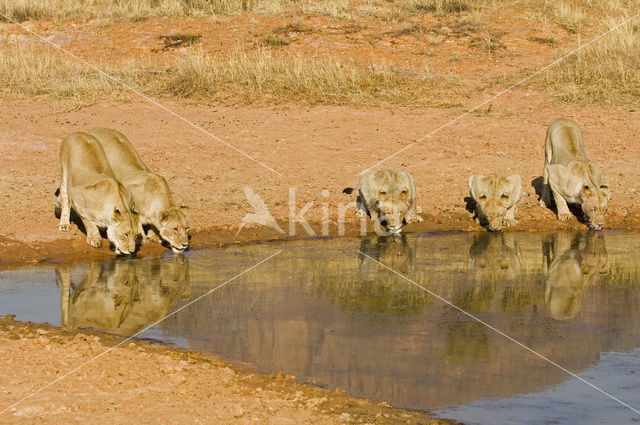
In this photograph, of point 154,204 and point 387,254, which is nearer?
point 387,254

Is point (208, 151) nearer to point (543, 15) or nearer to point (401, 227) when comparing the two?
point (401, 227)

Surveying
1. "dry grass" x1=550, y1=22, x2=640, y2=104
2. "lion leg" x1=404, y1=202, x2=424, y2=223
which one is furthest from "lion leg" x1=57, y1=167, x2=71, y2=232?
"dry grass" x1=550, y1=22, x2=640, y2=104

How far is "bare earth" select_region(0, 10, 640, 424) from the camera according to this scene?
24.0ft

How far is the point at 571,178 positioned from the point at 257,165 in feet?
18.1

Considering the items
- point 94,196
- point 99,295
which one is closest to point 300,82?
point 94,196

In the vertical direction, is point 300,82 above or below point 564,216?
above

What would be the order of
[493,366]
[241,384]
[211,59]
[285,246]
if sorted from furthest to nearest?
[211,59] → [285,246] → [493,366] → [241,384]

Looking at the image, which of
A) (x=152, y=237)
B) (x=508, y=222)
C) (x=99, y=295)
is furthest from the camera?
(x=508, y=222)

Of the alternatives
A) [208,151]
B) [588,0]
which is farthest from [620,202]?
[588,0]

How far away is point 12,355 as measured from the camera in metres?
8.13

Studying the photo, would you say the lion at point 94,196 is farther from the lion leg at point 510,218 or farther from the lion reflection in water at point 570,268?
the lion leg at point 510,218

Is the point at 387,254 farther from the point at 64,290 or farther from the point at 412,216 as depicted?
the point at 64,290

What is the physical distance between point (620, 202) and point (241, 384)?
9944 millimetres

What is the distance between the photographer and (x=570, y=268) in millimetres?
12109
